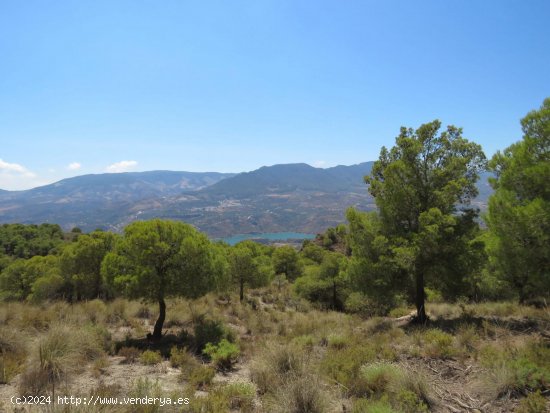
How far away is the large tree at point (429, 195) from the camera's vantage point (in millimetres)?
13383

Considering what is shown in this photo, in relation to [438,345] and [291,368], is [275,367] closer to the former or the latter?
[291,368]

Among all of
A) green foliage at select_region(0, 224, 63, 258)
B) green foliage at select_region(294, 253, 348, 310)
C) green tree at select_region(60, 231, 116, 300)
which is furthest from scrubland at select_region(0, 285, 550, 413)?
green foliage at select_region(0, 224, 63, 258)

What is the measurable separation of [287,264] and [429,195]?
108ft

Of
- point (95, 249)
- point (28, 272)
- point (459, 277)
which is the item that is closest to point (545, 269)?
point (459, 277)

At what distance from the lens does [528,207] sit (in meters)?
9.57

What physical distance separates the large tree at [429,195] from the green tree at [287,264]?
102 feet

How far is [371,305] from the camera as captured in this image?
23.8 metres

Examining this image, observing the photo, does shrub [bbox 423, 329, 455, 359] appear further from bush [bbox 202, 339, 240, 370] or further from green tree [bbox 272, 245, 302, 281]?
green tree [bbox 272, 245, 302, 281]

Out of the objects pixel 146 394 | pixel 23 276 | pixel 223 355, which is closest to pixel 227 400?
pixel 146 394

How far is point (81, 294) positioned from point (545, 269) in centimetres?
2944

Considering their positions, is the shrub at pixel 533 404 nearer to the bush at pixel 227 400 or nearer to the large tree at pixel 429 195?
the bush at pixel 227 400

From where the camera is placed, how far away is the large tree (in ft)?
43.9

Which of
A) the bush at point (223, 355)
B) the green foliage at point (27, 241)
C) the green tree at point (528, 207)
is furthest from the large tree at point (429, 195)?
the green foliage at point (27, 241)

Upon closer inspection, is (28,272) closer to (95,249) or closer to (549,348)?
(95,249)
